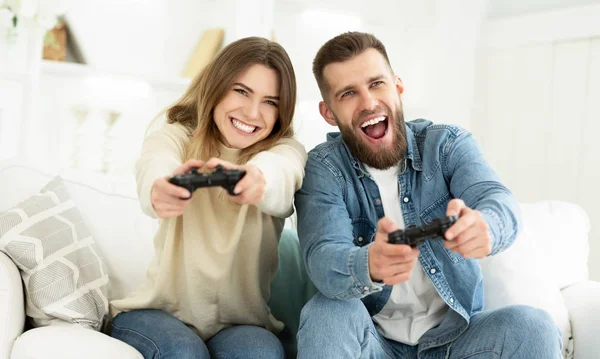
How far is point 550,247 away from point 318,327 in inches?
37.9

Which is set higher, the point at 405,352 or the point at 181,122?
the point at 181,122

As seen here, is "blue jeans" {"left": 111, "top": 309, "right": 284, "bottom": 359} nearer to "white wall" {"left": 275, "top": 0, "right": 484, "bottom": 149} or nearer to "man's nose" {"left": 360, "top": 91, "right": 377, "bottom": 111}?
"man's nose" {"left": 360, "top": 91, "right": 377, "bottom": 111}

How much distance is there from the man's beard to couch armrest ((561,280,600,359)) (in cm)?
66

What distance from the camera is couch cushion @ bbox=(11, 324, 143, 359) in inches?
50.8

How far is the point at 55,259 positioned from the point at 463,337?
911mm

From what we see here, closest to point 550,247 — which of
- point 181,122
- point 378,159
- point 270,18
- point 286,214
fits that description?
point 378,159

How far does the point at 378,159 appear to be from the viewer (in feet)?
5.19

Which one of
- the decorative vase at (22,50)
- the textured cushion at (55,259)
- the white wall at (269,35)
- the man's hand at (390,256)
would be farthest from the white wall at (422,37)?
the man's hand at (390,256)

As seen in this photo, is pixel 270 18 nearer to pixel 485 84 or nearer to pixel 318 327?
pixel 485 84

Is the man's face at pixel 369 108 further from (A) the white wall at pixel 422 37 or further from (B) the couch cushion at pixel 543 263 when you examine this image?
(A) the white wall at pixel 422 37

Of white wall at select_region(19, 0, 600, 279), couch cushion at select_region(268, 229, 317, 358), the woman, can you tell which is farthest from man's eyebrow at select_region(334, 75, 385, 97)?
white wall at select_region(19, 0, 600, 279)

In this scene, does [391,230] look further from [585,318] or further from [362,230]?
[585,318]

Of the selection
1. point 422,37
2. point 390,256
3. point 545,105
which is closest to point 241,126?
point 390,256

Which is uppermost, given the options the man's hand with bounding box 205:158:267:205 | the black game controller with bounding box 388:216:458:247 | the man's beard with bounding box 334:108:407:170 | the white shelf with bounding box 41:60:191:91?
the white shelf with bounding box 41:60:191:91
